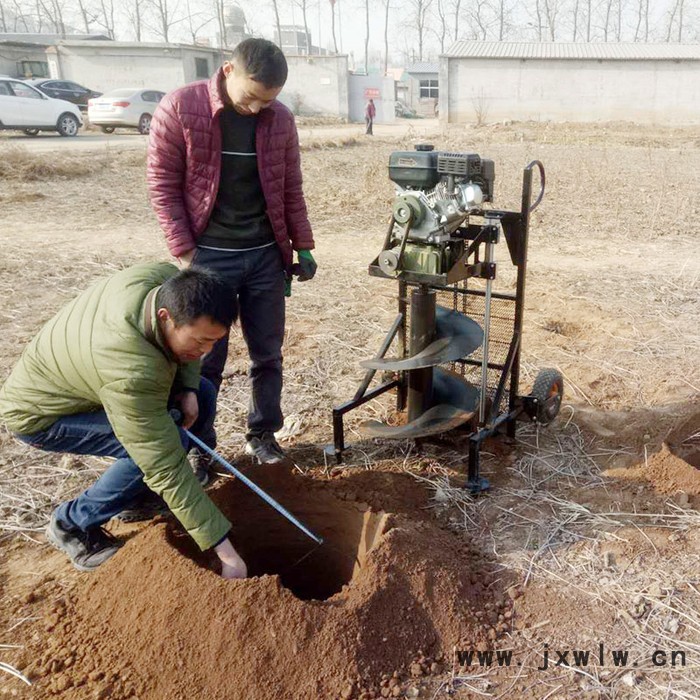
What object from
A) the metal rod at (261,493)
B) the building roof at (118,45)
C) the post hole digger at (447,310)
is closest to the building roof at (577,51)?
the building roof at (118,45)

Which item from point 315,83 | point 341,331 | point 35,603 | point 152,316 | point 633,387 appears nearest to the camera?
point 152,316

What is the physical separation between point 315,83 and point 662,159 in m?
25.0

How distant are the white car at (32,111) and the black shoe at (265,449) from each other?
19083mm

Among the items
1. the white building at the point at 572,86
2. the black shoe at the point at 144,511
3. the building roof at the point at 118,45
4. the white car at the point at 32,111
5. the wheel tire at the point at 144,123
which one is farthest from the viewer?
the building roof at the point at 118,45

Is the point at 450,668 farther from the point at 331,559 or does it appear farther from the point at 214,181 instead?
the point at 214,181

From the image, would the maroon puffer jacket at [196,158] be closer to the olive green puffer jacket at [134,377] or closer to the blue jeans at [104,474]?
the olive green puffer jacket at [134,377]

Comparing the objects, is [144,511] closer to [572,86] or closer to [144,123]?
[144,123]

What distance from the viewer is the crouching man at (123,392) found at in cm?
236

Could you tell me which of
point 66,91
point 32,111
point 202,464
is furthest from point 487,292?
point 66,91

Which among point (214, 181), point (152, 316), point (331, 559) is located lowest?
point (331, 559)

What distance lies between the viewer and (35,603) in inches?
107

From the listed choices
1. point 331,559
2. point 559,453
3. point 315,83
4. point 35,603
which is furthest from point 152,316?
point 315,83

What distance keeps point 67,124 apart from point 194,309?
839 inches

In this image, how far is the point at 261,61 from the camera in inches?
115
